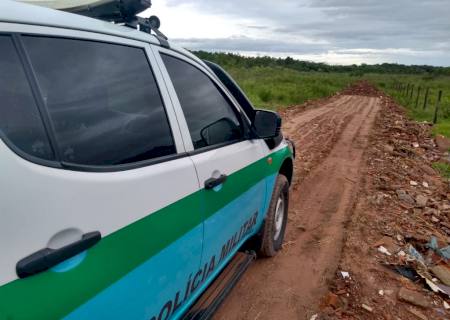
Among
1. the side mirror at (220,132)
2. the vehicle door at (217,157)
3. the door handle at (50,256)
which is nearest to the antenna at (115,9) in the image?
the vehicle door at (217,157)

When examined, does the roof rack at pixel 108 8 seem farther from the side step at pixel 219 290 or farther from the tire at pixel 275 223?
the tire at pixel 275 223

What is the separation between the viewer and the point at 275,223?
13.1 feet

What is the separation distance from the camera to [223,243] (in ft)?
8.61

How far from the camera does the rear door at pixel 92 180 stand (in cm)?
116

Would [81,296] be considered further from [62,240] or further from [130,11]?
[130,11]

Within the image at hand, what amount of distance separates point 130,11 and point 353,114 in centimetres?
1653

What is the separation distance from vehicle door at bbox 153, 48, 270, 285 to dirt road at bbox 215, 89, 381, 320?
65 centimetres

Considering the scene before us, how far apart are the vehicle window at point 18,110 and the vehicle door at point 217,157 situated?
3.01ft

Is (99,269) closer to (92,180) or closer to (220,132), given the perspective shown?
(92,180)

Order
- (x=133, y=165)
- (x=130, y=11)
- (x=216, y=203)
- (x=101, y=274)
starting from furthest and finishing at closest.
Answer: (x=216, y=203)
(x=130, y=11)
(x=133, y=165)
(x=101, y=274)

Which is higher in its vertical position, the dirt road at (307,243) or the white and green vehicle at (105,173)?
the white and green vehicle at (105,173)

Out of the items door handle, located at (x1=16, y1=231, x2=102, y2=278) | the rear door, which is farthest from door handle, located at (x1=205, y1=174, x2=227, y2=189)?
door handle, located at (x1=16, y1=231, x2=102, y2=278)

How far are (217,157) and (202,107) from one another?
0.34m

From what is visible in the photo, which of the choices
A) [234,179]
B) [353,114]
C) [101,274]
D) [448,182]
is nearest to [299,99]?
[353,114]
